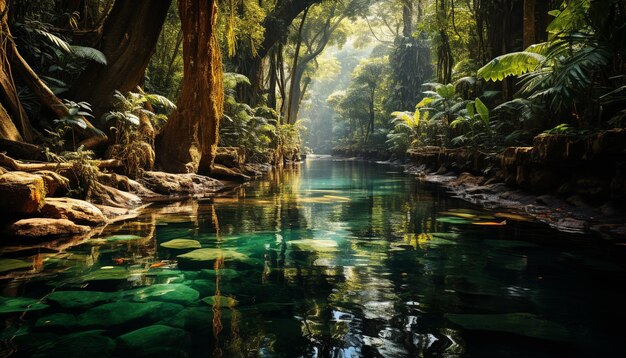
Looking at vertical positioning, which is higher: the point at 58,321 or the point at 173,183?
the point at 173,183

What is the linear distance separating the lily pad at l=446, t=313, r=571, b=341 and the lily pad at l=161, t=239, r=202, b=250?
2.69 m

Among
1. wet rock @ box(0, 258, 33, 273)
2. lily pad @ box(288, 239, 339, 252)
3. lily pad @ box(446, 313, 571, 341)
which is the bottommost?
lily pad @ box(446, 313, 571, 341)

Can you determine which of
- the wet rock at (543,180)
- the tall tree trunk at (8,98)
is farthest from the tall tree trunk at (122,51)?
the wet rock at (543,180)

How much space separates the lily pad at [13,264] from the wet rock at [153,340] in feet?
5.77

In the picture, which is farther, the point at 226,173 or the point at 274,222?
the point at 226,173

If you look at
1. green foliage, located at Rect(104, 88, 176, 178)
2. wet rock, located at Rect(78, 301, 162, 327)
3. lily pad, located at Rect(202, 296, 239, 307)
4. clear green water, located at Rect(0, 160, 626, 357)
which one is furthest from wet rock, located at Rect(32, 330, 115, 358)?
green foliage, located at Rect(104, 88, 176, 178)

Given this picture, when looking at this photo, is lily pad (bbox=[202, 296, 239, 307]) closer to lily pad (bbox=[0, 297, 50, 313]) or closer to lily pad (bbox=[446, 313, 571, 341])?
lily pad (bbox=[0, 297, 50, 313])

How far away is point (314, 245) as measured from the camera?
13.9 ft

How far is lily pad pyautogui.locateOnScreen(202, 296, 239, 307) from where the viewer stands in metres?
2.56

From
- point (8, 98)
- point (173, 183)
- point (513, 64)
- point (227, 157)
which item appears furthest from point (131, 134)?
point (513, 64)

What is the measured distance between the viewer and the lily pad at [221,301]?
2.56 metres

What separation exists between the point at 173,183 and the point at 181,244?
4551 millimetres

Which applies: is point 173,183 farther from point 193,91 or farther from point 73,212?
point 73,212

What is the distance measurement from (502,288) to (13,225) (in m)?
4.62
